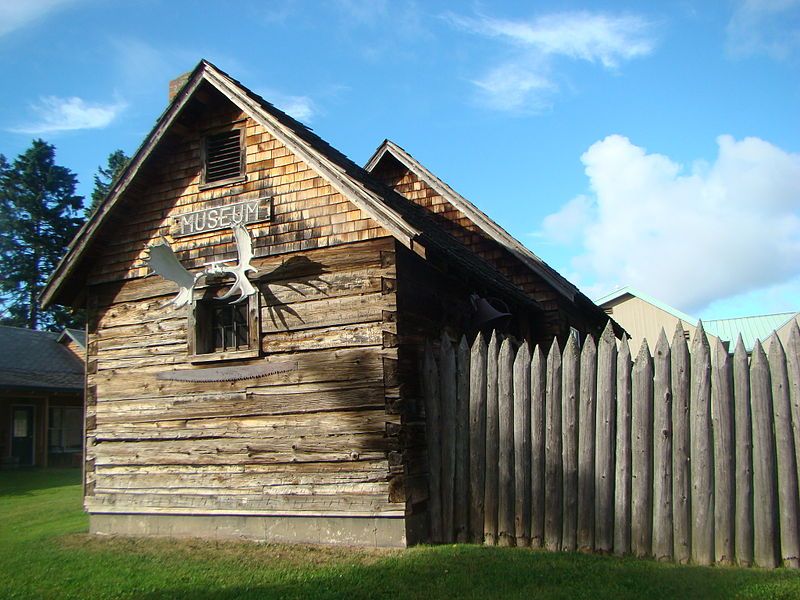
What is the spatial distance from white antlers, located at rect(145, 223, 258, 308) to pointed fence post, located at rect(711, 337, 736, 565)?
5.76 metres

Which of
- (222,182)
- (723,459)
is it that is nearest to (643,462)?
(723,459)

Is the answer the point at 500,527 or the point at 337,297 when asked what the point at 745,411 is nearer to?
the point at 500,527

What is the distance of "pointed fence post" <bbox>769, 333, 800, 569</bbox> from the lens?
667 centimetres

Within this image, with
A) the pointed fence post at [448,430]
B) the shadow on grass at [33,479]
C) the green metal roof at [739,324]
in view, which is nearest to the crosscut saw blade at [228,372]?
the pointed fence post at [448,430]

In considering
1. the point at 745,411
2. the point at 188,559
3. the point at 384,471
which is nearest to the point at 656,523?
the point at 745,411

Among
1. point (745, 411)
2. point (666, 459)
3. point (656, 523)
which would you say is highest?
point (745, 411)

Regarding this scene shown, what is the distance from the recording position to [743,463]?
688cm

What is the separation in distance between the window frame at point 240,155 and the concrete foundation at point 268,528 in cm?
467

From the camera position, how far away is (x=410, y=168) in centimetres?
1571

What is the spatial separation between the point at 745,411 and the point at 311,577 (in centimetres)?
454

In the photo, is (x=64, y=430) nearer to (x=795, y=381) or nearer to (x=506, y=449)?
(x=506, y=449)

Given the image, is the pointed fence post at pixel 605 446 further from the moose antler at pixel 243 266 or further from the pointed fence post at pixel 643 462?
the moose antler at pixel 243 266

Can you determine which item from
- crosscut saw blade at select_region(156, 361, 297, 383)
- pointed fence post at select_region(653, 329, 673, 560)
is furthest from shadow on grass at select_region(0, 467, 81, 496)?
pointed fence post at select_region(653, 329, 673, 560)

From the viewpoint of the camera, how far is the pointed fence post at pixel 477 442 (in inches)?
336
